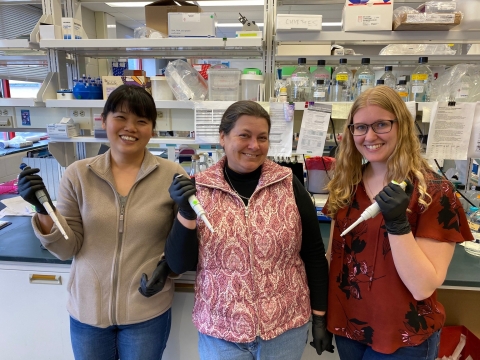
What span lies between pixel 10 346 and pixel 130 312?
2.90 ft

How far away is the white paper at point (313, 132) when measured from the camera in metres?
1.73

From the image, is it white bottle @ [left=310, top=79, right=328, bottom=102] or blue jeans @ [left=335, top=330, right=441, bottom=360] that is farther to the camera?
white bottle @ [left=310, top=79, right=328, bottom=102]

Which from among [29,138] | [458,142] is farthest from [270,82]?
[29,138]

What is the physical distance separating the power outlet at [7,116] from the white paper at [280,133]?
1.57m

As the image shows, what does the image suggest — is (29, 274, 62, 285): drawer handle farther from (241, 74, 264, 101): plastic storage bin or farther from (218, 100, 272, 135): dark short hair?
(241, 74, 264, 101): plastic storage bin

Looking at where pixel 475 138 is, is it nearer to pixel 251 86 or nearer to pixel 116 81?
pixel 251 86

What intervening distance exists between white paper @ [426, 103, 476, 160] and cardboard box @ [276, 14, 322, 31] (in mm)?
739

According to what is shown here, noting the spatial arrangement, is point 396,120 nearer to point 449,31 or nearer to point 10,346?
point 449,31

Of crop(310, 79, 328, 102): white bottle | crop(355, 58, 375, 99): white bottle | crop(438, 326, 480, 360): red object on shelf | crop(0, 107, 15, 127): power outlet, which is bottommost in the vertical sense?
crop(438, 326, 480, 360): red object on shelf

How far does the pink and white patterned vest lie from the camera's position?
1.01 metres

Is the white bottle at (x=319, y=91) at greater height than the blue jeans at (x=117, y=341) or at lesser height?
greater

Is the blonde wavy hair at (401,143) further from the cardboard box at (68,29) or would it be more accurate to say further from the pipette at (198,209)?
the cardboard box at (68,29)

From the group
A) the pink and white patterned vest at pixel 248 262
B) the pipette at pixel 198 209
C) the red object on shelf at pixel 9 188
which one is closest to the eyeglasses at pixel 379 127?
the pink and white patterned vest at pixel 248 262

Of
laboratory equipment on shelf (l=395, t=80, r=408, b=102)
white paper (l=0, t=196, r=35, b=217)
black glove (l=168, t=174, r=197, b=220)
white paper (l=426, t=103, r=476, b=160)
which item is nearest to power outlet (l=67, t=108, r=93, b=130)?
white paper (l=0, t=196, r=35, b=217)
